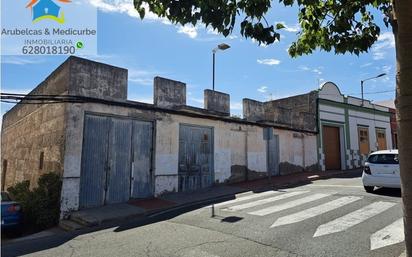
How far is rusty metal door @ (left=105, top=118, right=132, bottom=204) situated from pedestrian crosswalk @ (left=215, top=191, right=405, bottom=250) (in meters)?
3.57

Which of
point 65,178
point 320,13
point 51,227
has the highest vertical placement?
point 320,13

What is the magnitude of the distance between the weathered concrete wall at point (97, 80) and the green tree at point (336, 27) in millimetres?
7166

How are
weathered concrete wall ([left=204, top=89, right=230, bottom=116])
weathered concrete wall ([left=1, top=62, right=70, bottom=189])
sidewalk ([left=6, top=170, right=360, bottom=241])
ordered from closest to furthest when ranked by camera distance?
sidewalk ([left=6, top=170, right=360, bottom=241]) < weathered concrete wall ([left=1, top=62, right=70, bottom=189]) < weathered concrete wall ([left=204, top=89, right=230, bottom=116])

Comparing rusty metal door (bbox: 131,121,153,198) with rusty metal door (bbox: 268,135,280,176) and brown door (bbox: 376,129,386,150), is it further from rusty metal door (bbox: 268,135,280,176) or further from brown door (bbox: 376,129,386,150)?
brown door (bbox: 376,129,386,150)

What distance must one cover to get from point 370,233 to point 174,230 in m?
4.09

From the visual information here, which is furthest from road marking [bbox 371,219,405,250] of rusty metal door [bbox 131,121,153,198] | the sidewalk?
rusty metal door [bbox 131,121,153,198]

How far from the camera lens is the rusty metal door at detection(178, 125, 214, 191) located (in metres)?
13.3

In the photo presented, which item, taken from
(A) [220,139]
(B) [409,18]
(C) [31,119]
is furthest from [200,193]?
(B) [409,18]

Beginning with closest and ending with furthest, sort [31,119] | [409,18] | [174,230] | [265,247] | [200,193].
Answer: [409,18] < [265,247] < [174,230] < [200,193] < [31,119]

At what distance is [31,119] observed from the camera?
1397cm

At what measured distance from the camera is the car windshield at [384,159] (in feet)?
34.0

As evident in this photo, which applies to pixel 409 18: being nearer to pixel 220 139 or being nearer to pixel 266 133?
pixel 266 133

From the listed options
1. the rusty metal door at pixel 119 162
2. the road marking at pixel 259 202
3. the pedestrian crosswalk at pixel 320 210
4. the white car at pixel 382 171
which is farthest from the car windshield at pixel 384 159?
the rusty metal door at pixel 119 162

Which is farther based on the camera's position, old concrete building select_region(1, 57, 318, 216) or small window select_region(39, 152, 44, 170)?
small window select_region(39, 152, 44, 170)
